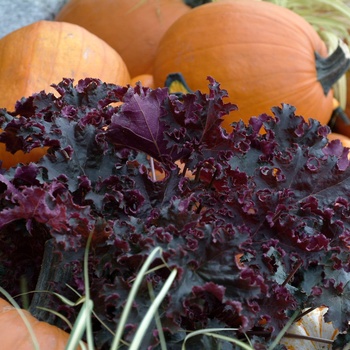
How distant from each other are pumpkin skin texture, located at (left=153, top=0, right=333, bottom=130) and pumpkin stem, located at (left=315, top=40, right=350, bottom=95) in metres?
0.03

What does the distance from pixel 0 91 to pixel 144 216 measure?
994mm

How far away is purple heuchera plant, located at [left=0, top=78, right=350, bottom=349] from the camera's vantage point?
1036 millimetres

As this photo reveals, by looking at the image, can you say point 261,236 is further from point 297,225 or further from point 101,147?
point 101,147

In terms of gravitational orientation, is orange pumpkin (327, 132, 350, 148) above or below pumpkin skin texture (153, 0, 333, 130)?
below

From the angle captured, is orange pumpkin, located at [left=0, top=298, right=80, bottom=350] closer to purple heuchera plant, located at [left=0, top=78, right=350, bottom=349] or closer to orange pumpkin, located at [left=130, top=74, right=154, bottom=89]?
purple heuchera plant, located at [left=0, top=78, right=350, bottom=349]

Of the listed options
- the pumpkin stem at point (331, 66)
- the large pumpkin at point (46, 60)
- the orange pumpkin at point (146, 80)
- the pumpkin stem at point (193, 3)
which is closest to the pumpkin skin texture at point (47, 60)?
the large pumpkin at point (46, 60)

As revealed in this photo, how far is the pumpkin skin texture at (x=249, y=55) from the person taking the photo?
2.36 meters

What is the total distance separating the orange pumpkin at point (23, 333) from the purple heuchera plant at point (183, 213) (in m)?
0.06

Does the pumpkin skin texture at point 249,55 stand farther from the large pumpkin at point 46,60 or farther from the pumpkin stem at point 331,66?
the large pumpkin at point 46,60

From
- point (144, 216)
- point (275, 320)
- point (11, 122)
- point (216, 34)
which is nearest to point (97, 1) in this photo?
point (216, 34)

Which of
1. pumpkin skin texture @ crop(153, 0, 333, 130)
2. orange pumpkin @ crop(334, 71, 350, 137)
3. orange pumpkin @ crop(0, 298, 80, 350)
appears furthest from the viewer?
orange pumpkin @ crop(334, 71, 350, 137)

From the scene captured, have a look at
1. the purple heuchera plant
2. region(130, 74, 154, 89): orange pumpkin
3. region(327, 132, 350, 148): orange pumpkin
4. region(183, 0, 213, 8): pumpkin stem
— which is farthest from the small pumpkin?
region(183, 0, 213, 8): pumpkin stem

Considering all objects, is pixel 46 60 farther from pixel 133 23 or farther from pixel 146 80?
pixel 133 23

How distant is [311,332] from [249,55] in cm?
130
